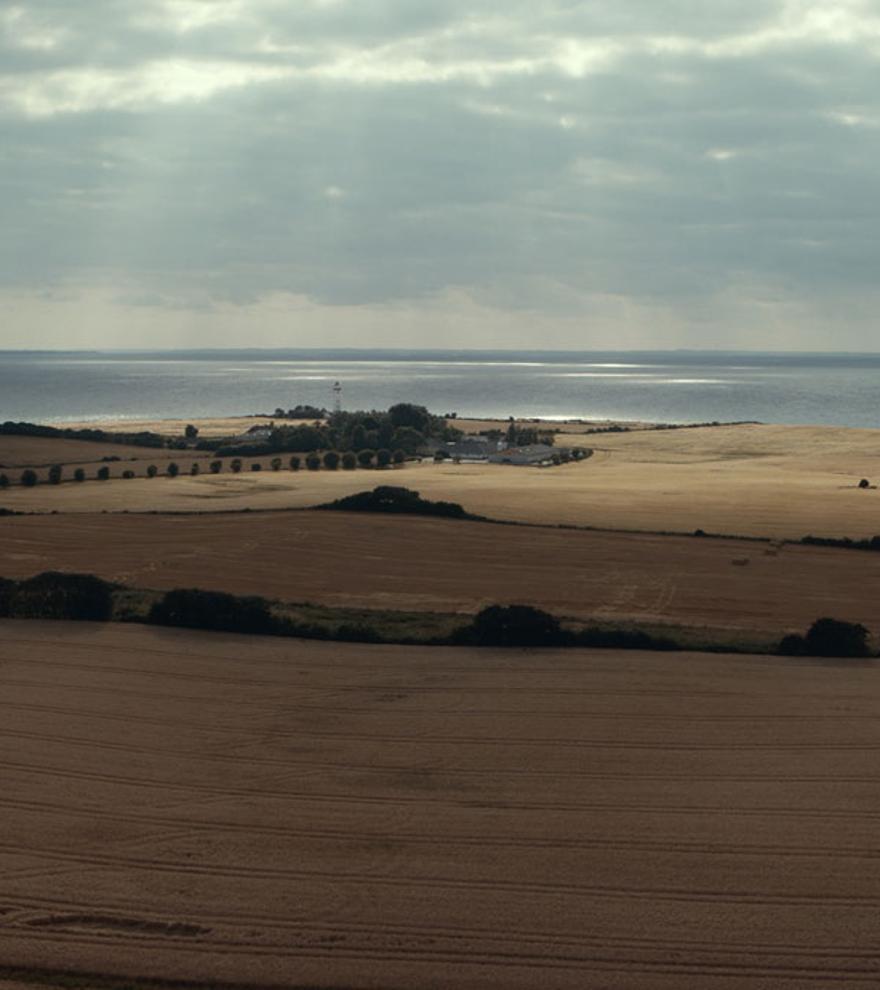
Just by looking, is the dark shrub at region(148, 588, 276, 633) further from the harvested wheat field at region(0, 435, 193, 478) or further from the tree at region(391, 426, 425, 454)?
the tree at region(391, 426, 425, 454)

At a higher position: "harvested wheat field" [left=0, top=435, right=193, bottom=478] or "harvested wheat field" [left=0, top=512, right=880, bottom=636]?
"harvested wheat field" [left=0, top=435, right=193, bottom=478]

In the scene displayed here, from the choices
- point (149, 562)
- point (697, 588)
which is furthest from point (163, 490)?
point (697, 588)

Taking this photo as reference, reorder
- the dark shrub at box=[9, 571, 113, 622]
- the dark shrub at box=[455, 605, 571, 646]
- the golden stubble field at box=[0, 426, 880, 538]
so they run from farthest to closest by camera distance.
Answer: the golden stubble field at box=[0, 426, 880, 538], the dark shrub at box=[9, 571, 113, 622], the dark shrub at box=[455, 605, 571, 646]

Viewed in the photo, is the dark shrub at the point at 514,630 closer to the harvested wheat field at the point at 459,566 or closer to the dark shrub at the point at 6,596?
the harvested wheat field at the point at 459,566

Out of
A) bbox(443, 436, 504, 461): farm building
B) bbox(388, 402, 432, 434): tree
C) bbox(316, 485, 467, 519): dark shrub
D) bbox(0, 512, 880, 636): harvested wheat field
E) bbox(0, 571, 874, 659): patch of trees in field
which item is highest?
bbox(388, 402, 432, 434): tree

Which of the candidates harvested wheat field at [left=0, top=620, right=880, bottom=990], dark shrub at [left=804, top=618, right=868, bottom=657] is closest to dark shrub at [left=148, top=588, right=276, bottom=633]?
harvested wheat field at [left=0, top=620, right=880, bottom=990]

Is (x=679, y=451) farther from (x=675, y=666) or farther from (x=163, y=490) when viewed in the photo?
(x=675, y=666)
